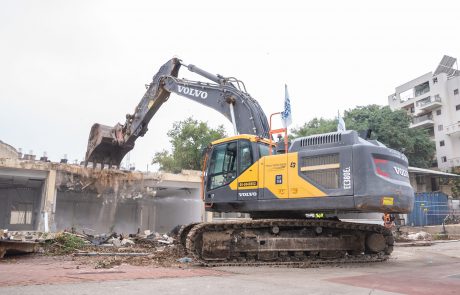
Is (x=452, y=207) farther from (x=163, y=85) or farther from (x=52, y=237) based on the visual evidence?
(x=52, y=237)

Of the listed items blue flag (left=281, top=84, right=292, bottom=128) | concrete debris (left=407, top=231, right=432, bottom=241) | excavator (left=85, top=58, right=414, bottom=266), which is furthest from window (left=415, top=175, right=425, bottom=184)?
blue flag (left=281, top=84, right=292, bottom=128)

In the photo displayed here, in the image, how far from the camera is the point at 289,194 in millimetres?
9188

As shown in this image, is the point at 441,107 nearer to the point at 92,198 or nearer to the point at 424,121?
the point at 424,121

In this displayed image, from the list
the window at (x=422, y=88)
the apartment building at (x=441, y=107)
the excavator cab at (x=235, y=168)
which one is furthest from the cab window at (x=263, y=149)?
the window at (x=422, y=88)

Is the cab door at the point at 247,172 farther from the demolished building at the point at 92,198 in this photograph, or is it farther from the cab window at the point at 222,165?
the demolished building at the point at 92,198

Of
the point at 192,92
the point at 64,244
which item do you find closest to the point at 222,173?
the point at 192,92

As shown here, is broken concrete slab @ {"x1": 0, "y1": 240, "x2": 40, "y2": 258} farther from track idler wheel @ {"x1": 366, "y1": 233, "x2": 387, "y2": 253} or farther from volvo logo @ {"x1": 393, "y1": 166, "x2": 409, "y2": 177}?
volvo logo @ {"x1": 393, "y1": 166, "x2": 409, "y2": 177}

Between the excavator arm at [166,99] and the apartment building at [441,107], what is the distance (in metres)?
44.7

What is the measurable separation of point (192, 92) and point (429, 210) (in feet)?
66.9

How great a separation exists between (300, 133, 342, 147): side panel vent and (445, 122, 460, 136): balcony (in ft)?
152

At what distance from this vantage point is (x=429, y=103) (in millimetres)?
52406

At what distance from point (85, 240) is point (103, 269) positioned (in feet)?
23.0

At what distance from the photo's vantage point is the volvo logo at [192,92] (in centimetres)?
1251

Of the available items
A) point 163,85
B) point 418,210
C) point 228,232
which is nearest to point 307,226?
point 228,232
